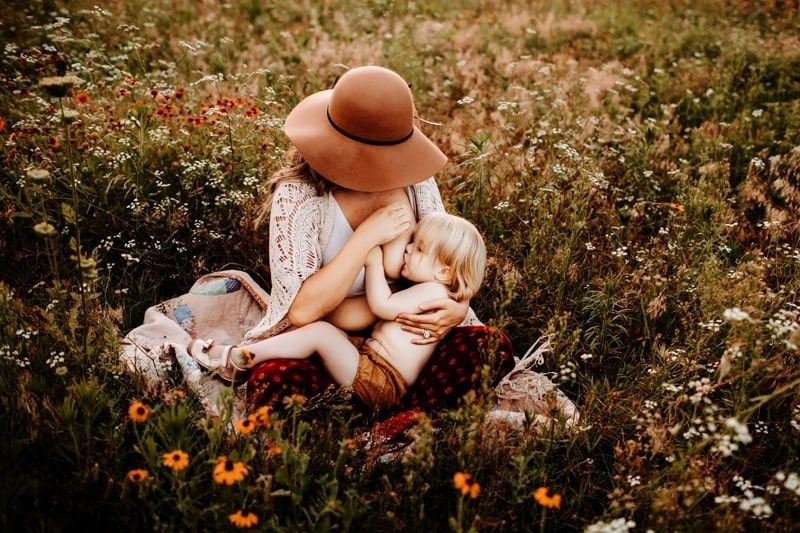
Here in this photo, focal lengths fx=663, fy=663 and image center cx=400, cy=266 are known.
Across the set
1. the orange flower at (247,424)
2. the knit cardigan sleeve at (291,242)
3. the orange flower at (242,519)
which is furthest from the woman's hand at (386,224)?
the orange flower at (242,519)

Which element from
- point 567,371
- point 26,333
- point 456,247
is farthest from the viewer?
point 456,247

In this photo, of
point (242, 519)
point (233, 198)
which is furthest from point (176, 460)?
point (233, 198)

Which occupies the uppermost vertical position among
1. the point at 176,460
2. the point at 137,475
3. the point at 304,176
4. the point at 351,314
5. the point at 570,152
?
the point at 304,176

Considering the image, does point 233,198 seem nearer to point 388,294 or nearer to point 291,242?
point 291,242

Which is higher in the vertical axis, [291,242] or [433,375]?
[291,242]

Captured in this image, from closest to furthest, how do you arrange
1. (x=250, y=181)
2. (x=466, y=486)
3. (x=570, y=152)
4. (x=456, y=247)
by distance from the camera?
1. (x=466, y=486)
2. (x=456, y=247)
3. (x=250, y=181)
4. (x=570, y=152)

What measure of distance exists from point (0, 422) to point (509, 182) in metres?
3.19

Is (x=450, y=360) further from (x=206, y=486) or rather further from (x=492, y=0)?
(x=492, y=0)

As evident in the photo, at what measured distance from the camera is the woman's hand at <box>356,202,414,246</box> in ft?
9.93

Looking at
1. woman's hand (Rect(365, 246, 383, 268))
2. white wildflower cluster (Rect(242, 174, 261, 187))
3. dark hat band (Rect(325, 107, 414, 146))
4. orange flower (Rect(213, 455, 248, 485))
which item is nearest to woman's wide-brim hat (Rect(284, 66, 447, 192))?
dark hat band (Rect(325, 107, 414, 146))

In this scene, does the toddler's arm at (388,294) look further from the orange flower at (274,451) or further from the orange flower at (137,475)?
the orange flower at (137,475)

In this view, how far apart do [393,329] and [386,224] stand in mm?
486

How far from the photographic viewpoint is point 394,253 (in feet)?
10.3

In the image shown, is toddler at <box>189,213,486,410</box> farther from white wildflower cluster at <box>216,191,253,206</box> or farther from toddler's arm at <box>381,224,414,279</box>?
white wildflower cluster at <box>216,191,253,206</box>
